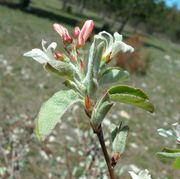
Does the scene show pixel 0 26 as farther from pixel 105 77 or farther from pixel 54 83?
pixel 105 77

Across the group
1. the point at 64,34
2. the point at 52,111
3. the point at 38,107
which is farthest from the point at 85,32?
the point at 38,107

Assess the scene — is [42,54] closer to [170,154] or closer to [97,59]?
[97,59]

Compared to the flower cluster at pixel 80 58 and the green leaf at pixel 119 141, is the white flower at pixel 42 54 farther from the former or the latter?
the green leaf at pixel 119 141

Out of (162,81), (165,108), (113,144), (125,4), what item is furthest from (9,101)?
(125,4)

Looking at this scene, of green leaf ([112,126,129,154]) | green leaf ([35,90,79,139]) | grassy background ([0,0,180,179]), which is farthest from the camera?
grassy background ([0,0,180,179])

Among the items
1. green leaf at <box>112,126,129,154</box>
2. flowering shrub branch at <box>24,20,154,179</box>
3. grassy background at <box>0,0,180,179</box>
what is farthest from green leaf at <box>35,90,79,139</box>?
grassy background at <box>0,0,180,179</box>

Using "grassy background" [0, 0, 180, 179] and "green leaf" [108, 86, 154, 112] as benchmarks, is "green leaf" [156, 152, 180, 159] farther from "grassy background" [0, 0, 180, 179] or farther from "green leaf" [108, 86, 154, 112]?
"grassy background" [0, 0, 180, 179]

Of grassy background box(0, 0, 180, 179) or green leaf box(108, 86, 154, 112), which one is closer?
green leaf box(108, 86, 154, 112)
